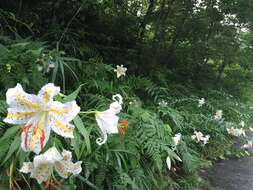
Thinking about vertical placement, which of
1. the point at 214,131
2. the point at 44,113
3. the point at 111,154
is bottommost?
the point at 214,131

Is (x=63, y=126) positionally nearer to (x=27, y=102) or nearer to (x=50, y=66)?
(x=27, y=102)

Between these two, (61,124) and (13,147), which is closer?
(61,124)

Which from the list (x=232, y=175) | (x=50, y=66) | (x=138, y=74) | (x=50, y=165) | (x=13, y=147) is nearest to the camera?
(x=50, y=165)

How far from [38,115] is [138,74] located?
4.70 meters

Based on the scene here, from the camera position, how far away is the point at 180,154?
4.41 m

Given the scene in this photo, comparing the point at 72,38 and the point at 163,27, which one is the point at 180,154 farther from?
the point at 163,27

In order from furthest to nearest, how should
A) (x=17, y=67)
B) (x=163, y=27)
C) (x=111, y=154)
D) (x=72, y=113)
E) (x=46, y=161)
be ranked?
(x=163, y=27)
(x=17, y=67)
(x=111, y=154)
(x=46, y=161)
(x=72, y=113)

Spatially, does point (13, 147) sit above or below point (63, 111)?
below

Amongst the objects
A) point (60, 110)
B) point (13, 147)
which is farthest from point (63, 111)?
point (13, 147)

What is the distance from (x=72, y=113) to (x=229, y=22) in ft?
18.1

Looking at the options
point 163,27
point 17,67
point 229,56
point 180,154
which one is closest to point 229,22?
point 229,56

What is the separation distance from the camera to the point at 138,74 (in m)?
6.46

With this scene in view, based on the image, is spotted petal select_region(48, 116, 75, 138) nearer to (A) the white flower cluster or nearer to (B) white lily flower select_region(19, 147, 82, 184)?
(A) the white flower cluster

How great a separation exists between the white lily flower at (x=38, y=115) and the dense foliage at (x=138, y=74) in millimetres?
532
